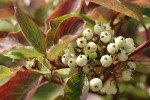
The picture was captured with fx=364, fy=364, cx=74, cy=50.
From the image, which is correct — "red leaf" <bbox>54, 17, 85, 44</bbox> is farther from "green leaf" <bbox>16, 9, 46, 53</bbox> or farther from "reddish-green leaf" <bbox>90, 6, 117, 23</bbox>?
"reddish-green leaf" <bbox>90, 6, 117, 23</bbox>

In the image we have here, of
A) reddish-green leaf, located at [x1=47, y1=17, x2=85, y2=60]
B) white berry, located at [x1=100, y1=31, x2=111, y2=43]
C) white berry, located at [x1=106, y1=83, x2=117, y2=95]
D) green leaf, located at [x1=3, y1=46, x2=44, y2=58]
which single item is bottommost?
white berry, located at [x1=106, y1=83, x2=117, y2=95]

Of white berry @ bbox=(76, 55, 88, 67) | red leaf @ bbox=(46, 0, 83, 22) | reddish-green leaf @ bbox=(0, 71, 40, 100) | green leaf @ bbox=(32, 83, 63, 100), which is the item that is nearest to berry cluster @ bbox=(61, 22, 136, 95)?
white berry @ bbox=(76, 55, 88, 67)

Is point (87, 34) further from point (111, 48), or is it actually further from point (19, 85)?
point (19, 85)

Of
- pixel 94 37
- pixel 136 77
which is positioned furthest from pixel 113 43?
pixel 136 77

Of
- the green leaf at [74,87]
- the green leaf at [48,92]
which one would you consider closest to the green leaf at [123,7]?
the green leaf at [74,87]

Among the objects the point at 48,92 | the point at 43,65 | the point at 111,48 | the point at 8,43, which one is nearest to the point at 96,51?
the point at 111,48

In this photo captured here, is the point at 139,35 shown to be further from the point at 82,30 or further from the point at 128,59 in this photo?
the point at 82,30

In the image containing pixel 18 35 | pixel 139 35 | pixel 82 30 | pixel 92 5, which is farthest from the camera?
pixel 139 35
